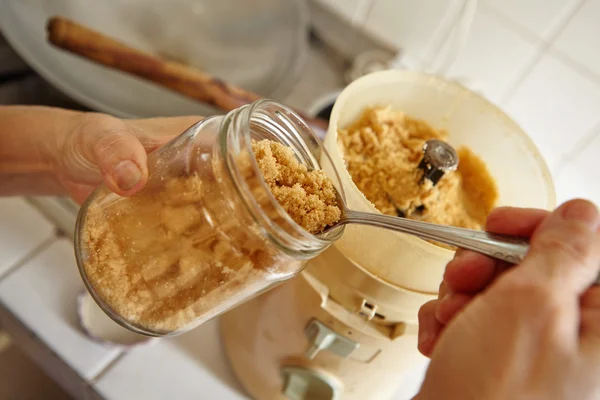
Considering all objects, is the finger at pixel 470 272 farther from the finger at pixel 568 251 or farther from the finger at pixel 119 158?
the finger at pixel 119 158

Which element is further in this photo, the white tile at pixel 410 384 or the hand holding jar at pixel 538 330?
the white tile at pixel 410 384

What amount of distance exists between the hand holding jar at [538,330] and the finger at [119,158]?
0.59ft

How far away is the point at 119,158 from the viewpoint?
0.93 ft

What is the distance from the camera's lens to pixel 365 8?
667mm

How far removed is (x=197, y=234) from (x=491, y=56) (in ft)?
1.67

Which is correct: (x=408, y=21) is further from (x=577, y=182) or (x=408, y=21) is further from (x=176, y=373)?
(x=176, y=373)

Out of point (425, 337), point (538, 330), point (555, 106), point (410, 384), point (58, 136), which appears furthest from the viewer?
point (555, 106)

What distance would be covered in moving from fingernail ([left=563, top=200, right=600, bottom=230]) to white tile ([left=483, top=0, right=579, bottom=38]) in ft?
1.40

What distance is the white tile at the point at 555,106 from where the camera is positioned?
1.91 feet

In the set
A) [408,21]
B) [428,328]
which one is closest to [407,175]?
[428,328]

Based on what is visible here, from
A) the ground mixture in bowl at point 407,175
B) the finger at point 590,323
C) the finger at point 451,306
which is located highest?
the finger at point 590,323

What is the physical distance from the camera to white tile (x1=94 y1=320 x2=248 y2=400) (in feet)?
1.51

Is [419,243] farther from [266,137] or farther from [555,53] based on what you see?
[555,53]

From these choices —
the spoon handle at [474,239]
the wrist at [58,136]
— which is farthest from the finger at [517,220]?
the wrist at [58,136]
